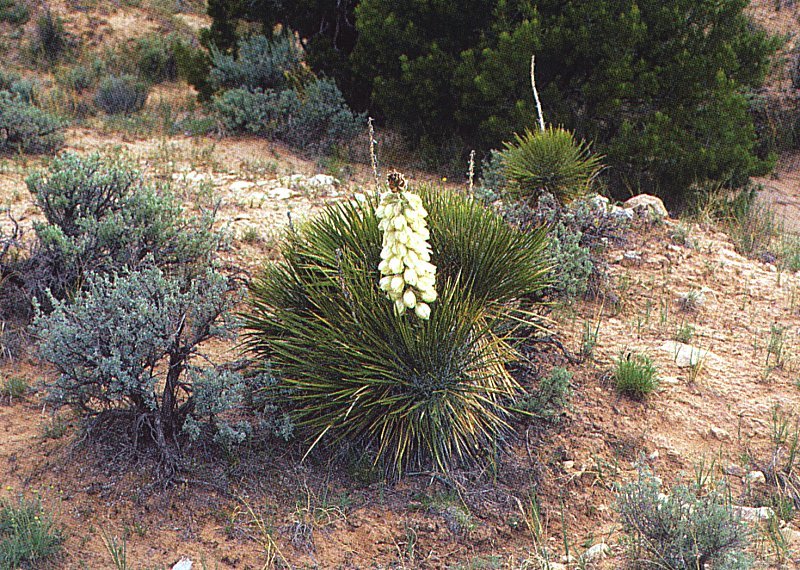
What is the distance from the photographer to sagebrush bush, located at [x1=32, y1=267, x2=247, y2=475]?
3488mm

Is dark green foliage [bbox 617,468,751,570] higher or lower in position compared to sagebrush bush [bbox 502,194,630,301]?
lower

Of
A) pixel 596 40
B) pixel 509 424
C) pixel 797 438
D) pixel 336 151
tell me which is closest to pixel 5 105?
pixel 336 151

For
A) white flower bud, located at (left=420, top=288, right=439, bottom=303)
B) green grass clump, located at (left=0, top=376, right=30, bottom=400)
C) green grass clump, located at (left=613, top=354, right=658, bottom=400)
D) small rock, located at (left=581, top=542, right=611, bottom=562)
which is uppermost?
→ white flower bud, located at (left=420, top=288, right=439, bottom=303)

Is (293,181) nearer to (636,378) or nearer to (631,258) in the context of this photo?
(631,258)

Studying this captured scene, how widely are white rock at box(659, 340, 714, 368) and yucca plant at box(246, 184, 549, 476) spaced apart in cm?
101

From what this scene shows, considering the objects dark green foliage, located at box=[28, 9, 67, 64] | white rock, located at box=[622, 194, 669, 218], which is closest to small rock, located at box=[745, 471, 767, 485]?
white rock, located at box=[622, 194, 669, 218]

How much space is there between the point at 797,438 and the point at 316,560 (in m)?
2.23

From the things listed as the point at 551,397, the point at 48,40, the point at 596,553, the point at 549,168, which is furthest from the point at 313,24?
the point at 596,553

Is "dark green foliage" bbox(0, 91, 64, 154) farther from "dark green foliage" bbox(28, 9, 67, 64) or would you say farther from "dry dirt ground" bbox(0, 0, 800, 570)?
"dark green foliage" bbox(28, 9, 67, 64)

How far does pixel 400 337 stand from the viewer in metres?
3.37

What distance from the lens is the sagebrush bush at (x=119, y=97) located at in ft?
31.9

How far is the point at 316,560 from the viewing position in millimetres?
3225

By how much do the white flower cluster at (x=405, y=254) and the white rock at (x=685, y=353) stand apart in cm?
180

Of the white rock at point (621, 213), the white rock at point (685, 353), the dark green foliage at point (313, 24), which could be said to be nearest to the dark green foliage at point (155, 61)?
the dark green foliage at point (313, 24)
